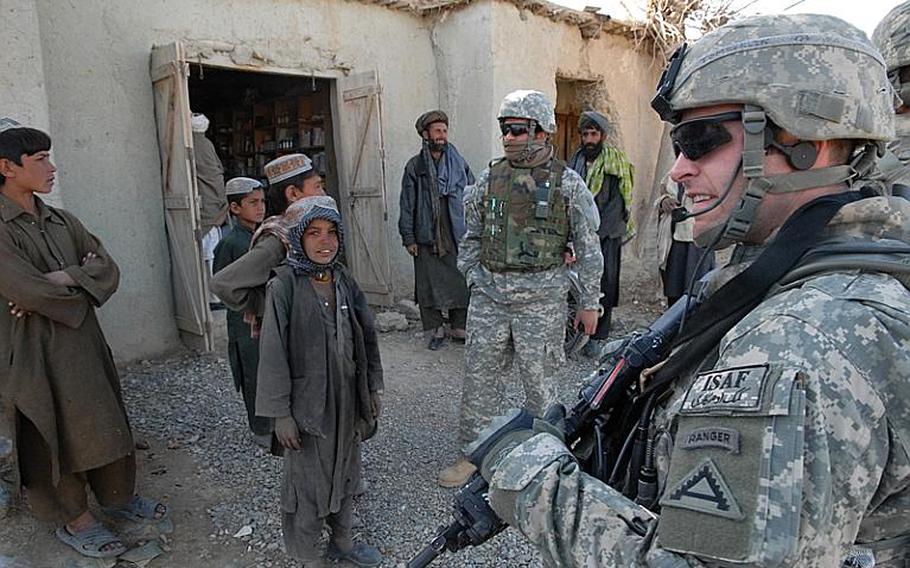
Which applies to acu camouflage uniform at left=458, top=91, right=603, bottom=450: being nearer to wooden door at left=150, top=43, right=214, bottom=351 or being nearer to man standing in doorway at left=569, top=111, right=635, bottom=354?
man standing in doorway at left=569, top=111, right=635, bottom=354

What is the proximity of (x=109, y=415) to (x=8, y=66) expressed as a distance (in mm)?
2448

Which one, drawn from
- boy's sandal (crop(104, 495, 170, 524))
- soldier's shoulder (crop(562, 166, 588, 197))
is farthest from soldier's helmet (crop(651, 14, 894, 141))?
boy's sandal (crop(104, 495, 170, 524))

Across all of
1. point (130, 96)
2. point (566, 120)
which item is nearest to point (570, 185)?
point (130, 96)

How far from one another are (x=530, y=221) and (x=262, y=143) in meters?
6.57

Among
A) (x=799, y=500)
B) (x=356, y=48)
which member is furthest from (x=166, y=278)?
(x=799, y=500)

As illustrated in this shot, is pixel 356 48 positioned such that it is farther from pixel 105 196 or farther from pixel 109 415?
pixel 109 415

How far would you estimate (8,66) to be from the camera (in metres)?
3.58

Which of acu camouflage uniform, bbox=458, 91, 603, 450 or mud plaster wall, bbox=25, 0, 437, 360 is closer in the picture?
acu camouflage uniform, bbox=458, 91, 603, 450

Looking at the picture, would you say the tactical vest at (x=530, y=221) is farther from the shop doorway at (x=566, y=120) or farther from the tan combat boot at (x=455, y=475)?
the shop doorway at (x=566, y=120)

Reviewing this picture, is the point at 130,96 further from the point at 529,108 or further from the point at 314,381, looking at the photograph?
the point at 314,381

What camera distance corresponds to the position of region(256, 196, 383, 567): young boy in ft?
7.52

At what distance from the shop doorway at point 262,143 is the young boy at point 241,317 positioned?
1.24 m

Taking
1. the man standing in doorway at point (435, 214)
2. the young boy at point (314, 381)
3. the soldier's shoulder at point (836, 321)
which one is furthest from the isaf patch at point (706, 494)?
the man standing in doorway at point (435, 214)

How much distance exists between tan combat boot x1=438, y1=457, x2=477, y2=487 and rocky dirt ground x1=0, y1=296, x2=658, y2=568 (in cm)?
6
